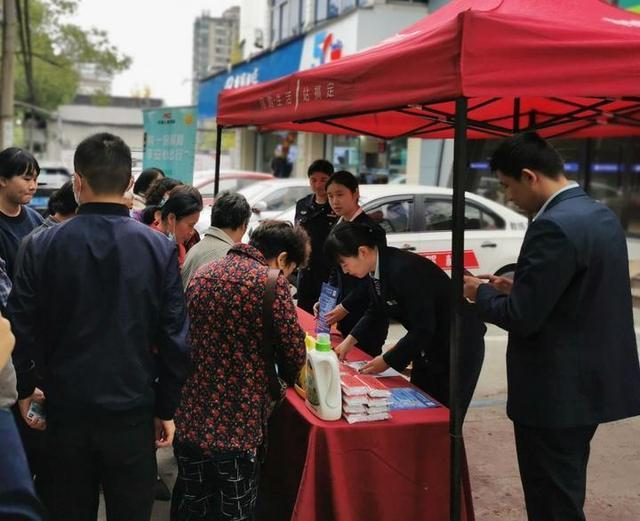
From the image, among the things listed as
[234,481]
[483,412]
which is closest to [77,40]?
[483,412]

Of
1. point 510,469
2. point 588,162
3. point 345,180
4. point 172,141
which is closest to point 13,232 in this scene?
point 345,180

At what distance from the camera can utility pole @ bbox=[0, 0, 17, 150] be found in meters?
13.1

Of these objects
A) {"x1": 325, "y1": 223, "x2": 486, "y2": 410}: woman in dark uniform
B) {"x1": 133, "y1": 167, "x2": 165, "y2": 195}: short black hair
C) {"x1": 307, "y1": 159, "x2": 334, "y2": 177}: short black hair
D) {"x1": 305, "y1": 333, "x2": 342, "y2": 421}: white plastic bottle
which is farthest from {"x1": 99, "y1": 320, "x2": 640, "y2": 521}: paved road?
{"x1": 133, "y1": 167, "x2": 165, "y2": 195}: short black hair

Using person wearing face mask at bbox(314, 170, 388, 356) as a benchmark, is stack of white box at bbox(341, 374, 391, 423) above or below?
below

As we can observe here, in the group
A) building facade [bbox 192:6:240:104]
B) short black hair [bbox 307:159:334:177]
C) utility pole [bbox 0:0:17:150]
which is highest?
building facade [bbox 192:6:240:104]

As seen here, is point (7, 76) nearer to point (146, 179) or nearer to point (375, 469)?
point (146, 179)

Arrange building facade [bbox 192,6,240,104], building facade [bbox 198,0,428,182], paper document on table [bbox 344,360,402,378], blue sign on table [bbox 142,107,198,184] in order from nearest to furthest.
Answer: paper document on table [bbox 344,360,402,378] → blue sign on table [bbox 142,107,198,184] → building facade [bbox 198,0,428,182] → building facade [bbox 192,6,240,104]

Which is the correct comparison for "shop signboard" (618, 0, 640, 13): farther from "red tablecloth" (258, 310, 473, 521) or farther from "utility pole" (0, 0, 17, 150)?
"utility pole" (0, 0, 17, 150)

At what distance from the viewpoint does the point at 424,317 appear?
9.91 ft

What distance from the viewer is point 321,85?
11.3ft

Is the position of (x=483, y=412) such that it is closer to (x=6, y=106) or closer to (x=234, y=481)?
(x=234, y=481)

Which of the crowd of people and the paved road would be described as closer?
the crowd of people

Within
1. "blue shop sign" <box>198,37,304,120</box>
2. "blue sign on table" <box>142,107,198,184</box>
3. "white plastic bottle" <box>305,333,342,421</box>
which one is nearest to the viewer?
"white plastic bottle" <box>305,333,342,421</box>

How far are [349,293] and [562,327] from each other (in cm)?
174
